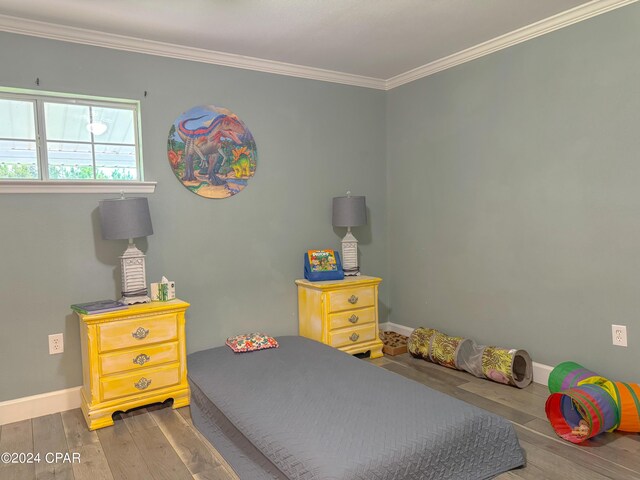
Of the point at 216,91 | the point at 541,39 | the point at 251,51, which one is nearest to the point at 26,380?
the point at 216,91

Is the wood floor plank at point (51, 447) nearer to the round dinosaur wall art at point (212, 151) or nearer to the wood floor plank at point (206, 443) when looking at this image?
the wood floor plank at point (206, 443)

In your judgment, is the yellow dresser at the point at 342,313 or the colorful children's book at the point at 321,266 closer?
the yellow dresser at the point at 342,313

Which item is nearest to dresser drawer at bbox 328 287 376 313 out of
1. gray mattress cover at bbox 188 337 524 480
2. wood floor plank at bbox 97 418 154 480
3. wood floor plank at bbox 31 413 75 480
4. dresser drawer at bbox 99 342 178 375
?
gray mattress cover at bbox 188 337 524 480

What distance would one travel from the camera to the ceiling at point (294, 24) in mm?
2553

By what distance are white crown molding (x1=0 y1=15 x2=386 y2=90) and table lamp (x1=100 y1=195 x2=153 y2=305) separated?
103cm

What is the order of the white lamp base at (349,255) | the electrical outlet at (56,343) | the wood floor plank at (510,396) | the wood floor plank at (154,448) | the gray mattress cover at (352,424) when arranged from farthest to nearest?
the white lamp base at (349,255)
the electrical outlet at (56,343)
the wood floor plank at (510,396)
the wood floor plank at (154,448)
the gray mattress cover at (352,424)

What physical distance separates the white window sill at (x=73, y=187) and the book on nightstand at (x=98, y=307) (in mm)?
699

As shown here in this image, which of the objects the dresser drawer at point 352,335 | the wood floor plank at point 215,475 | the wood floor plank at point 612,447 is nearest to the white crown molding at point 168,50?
the dresser drawer at point 352,335

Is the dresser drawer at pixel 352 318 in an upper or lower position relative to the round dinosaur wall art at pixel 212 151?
lower

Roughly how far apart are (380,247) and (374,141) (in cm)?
96

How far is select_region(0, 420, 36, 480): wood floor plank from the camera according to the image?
2.15 metres

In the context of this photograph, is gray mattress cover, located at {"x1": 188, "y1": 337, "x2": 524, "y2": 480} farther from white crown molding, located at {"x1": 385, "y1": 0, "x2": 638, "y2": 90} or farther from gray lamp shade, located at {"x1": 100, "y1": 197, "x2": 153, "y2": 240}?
white crown molding, located at {"x1": 385, "y1": 0, "x2": 638, "y2": 90}

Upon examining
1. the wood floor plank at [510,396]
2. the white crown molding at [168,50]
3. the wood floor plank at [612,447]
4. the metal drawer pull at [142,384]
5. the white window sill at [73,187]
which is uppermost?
the white crown molding at [168,50]

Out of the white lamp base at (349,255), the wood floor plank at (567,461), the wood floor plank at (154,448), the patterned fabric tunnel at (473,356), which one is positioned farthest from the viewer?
the white lamp base at (349,255)
